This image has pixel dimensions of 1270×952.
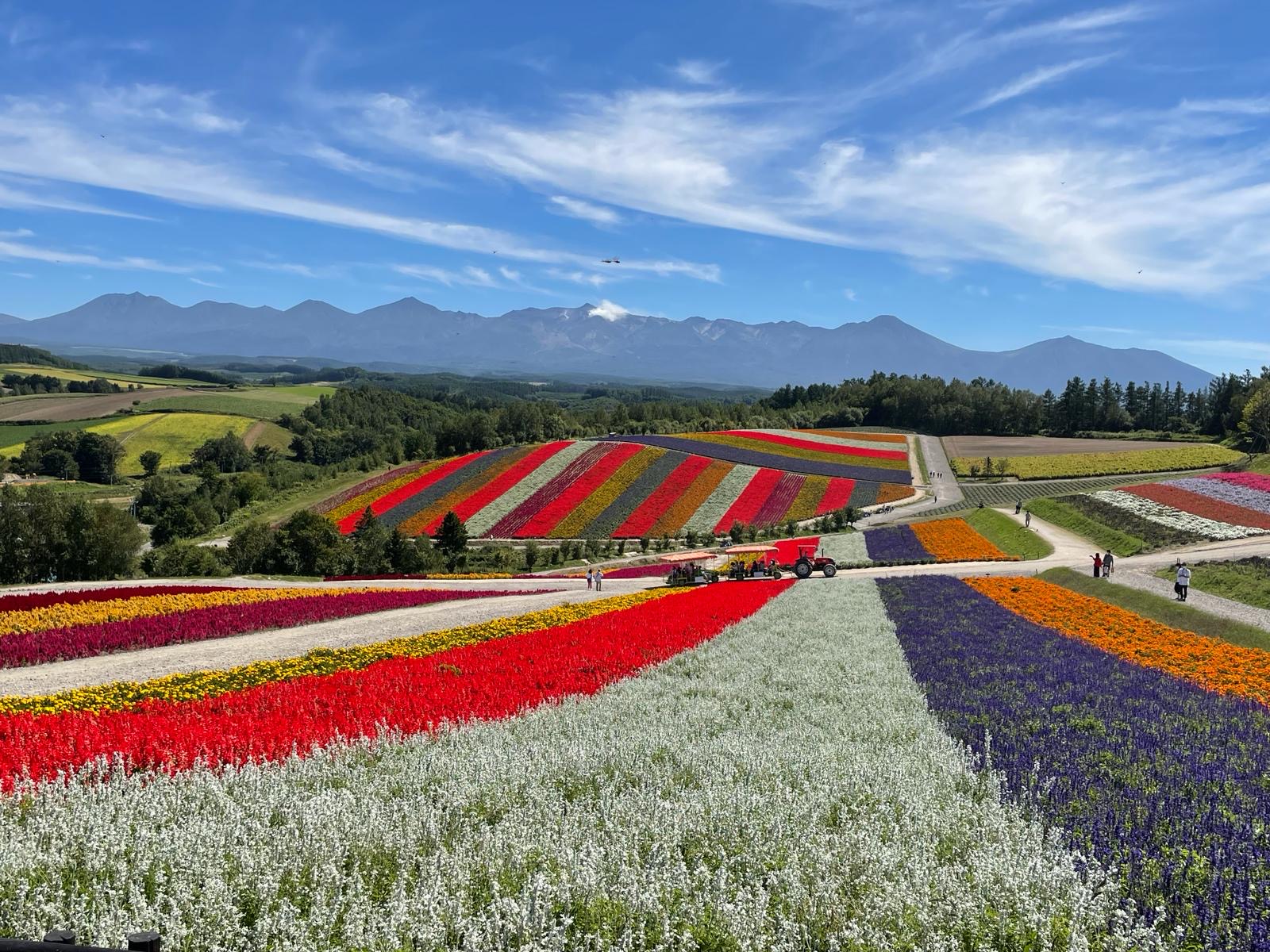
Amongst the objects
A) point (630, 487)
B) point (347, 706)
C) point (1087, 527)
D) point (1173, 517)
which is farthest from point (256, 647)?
point (630, 487)

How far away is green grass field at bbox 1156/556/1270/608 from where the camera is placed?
2634 cm

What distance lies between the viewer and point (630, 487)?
68.6m

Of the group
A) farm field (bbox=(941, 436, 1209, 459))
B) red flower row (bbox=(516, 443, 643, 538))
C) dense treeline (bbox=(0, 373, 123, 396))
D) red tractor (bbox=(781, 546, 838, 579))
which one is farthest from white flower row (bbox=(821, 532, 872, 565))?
dense treeline (bbox=(0, 373, 123, 396))

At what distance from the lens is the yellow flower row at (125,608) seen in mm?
20391

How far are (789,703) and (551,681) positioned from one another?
392 centimetres

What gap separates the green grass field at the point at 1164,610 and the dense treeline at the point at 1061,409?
3359 inches

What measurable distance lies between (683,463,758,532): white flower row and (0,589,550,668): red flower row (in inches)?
1289

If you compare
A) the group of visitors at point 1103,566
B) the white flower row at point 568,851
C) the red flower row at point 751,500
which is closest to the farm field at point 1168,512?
the group of visitors at point 1103,566

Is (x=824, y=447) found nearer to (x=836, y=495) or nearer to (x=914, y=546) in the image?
(x=836, y=495)

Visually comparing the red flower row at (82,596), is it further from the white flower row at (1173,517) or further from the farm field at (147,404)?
the farm field at (147,404)

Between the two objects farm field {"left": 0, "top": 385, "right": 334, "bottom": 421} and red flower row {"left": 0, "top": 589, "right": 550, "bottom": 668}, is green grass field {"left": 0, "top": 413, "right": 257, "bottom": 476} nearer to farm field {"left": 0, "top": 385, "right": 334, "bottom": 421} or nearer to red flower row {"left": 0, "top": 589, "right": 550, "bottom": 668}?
farm field {"left": 0, "top": 385, "right": 334, "bottom": 421}

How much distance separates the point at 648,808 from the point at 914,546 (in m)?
41.9

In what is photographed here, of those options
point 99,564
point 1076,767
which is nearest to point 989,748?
point 1076,767

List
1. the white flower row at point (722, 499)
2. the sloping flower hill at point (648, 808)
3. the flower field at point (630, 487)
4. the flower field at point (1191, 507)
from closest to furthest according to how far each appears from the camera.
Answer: the sloping flower hill at point (648, 808) < the flower field at point (1191, 507) < the white flower row at point (722, 499) < the flower field at point (630, 487)
